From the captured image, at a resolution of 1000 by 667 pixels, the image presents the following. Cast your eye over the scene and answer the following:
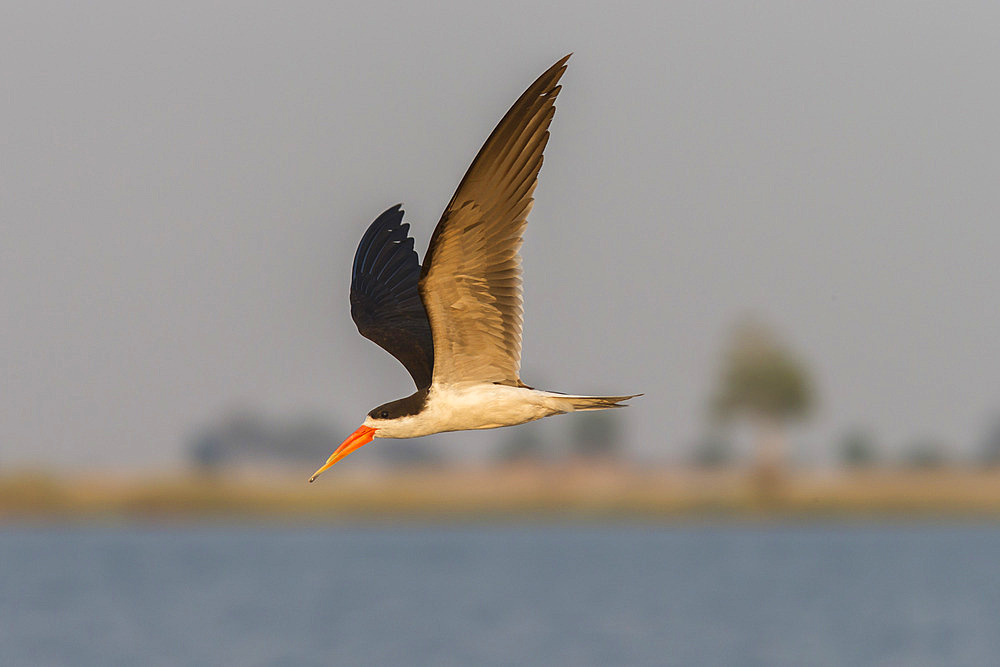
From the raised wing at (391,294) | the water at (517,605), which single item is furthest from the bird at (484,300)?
the water at (517,605)

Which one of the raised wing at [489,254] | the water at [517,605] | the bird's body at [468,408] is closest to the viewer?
the raised wing at [489,254]

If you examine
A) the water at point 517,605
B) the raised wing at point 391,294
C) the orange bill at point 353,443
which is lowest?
the water at point 517,605

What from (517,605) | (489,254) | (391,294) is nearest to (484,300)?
(489,254)

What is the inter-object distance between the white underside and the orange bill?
0.13 m

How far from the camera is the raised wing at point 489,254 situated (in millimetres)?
7707

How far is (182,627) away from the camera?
164ft

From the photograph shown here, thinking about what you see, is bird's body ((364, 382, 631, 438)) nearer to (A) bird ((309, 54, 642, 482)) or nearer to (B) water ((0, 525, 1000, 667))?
(A) bird ((309, 54, 642, 482))

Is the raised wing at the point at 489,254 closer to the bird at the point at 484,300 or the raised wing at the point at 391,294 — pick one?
the bird at the point at 484,300

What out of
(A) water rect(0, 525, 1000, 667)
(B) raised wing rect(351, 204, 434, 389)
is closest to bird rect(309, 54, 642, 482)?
(B) raised wing rect(351, 204, 434, 389)

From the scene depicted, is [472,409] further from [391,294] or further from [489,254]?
[391,294]

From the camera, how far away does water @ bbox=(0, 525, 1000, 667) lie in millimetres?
43125

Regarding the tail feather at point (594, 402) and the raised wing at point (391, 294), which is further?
the raised wing at point (391, 294)

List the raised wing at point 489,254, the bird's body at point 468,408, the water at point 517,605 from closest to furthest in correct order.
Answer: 1. the raised wing at point 489,254
2. the bird's body at point 468,408
3. the water at point 517,605

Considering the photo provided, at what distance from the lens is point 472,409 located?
27.3 ft
